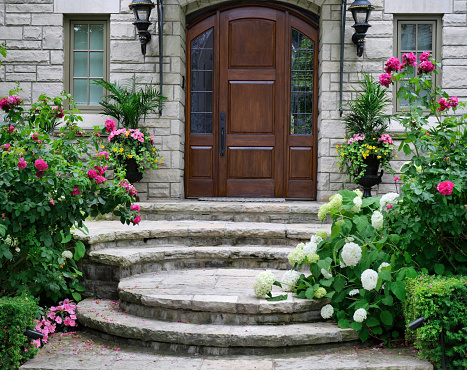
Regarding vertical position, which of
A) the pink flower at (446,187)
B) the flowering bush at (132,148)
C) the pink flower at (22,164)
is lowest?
the pink flower at (446,187)

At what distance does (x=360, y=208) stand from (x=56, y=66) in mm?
4461

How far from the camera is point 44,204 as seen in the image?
11.0 ft

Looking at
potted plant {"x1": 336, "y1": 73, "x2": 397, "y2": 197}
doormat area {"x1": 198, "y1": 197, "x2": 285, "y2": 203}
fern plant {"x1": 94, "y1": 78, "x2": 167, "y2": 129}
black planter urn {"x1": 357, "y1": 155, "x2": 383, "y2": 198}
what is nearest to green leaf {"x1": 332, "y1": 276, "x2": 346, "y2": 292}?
potted plant {"x1": 336, "y1": 73, "x2": 397, "y2": 197}

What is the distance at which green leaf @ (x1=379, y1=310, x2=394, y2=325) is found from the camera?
3309 millimetres

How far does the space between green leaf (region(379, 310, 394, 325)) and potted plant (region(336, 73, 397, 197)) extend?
2.81 metres

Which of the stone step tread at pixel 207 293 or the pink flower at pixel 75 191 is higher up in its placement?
the pink flower at pixel 75 191

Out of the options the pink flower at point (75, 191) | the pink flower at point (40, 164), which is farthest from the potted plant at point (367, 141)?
the pink flower at point (40, 164)

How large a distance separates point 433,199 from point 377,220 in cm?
48

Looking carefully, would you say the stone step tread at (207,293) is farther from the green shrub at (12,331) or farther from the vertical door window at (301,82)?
the vertical door window at (301,82)

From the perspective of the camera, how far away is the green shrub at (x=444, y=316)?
2.97 metres

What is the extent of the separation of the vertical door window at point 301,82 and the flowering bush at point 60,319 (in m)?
3.91

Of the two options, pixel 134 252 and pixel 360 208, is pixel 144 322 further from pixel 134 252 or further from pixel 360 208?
pixel 360 208

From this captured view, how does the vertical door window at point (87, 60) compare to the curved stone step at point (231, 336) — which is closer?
the curved stone step at point (231, 336)

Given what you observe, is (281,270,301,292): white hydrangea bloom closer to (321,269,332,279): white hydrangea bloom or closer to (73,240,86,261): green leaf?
(321,269,332,279): white hydrangea bloom
